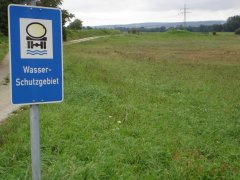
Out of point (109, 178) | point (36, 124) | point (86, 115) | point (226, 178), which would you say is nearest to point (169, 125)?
point (86, 115)

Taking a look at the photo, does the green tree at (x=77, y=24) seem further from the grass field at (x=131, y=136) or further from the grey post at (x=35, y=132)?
the grey post at (x=35, y=132)

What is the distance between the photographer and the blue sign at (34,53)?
2758mm

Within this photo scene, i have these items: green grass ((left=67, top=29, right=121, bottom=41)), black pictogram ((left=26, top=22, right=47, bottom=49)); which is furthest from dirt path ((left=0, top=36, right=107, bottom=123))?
green grass ((left=67, top=29, right=121, bottom=41))

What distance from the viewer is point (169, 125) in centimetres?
758

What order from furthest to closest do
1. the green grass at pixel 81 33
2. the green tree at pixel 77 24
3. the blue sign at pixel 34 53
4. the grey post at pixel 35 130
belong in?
the green tree at pixel 77 24, the green grass at pixel 81 33, the grey post at pixel 35 130, the blue sign at pixel 34 53

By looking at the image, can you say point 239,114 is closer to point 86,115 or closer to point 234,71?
point 86,115

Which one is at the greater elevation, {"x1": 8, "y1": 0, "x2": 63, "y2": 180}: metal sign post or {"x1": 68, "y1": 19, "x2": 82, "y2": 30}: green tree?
{"x1": 68, "y1": 19, "x2": 82, "y2": 30}: green tree

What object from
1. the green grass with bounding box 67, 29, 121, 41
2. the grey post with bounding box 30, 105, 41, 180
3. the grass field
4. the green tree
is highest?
the green tree

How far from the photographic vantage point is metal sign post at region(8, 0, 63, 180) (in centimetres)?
276

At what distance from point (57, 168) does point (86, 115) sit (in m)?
3.29

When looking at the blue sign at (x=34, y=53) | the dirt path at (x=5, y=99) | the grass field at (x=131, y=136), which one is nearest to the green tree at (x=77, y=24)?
the dirt path at (x=5, y=99)

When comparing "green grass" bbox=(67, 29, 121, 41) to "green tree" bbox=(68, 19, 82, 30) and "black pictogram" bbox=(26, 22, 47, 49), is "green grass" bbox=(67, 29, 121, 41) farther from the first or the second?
"black pictogram" bbox=(26, 22, 47, 49)

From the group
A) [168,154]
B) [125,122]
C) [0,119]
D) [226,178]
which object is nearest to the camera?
[226,178]

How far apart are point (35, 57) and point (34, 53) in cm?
3
